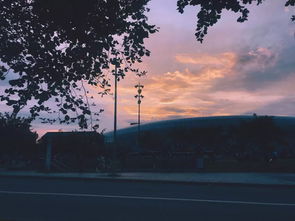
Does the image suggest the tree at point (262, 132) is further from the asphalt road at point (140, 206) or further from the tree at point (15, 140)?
the asphalt road at point (140, 206)

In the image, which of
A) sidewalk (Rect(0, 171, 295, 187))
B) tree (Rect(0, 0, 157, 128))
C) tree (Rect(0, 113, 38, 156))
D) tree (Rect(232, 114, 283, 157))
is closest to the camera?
tree (Rect(0, 0, 157, 128))

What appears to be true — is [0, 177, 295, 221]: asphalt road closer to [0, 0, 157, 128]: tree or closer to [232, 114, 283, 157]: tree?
[0, 0, 157, 128]: tree

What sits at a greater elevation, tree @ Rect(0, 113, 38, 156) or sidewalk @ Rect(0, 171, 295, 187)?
tree @ Rect(0, 113, 38, 156)

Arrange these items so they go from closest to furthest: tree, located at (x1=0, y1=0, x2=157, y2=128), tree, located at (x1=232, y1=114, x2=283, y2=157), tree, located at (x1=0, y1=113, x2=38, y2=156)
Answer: tree, located at (x1=0, y1=0, x2=157, y2=128) < tree, located at (x1=0, y1=113, x2=38, y2=156) < tree, located at (x1=232, y1=114, x2=283, y2=157)

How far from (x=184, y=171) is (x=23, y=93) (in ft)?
73.7

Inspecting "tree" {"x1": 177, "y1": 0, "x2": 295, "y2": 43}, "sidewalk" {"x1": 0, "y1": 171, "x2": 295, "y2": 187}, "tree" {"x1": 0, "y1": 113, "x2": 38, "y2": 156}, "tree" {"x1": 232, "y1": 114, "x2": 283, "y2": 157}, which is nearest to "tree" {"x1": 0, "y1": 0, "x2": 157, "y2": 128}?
"tree" {"x1": 177, "y1": 0, "x2": 295, "y2": 43}

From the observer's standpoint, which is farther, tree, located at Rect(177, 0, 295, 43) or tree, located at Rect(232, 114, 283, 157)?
tree, located at Rect(232, 114, 283, 157)

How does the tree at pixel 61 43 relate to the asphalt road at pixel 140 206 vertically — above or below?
above

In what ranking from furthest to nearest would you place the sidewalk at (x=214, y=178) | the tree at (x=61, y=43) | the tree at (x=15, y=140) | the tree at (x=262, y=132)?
the tree at (x=262, y=132) < the tree at (x=15, y=140) < the sidewalk at (x=214, y=178) < the tree at (x=61, y=43)

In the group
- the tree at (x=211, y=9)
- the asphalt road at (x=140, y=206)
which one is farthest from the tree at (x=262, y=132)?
the tree at (x=211, y=9)

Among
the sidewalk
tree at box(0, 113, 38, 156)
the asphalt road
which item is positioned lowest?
the asphalt road

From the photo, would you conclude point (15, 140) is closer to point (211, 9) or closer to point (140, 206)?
point (140, 206)

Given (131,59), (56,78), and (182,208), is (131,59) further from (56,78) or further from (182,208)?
(182,208)

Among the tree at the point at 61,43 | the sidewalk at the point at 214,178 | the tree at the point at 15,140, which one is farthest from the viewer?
the tree at the point at 15,140
